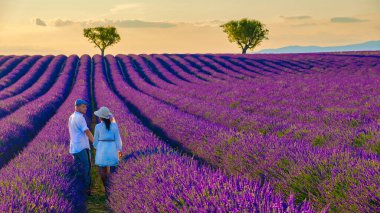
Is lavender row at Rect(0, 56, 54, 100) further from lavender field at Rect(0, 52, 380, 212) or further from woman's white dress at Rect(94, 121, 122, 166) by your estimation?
woman's white dress at Rect(94, 121, 122, 166)

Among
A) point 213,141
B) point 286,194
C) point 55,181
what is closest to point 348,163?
point 286,194

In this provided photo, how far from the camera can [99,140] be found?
5.66 metres

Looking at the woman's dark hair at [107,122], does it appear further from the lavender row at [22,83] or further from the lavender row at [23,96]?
A: the lavender row at [22,83]

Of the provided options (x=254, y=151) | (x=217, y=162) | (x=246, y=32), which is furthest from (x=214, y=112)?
(x=246, y=32)

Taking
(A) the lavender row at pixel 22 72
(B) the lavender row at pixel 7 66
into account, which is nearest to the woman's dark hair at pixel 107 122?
(A) the lavender row at pixel 22 72

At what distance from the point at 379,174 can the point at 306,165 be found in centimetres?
82

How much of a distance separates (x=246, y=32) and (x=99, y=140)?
51895 millimetres

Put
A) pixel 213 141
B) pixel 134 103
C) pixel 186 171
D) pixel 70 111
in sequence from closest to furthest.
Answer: pixel 186 171 < pixel 213 141 < pixel 70 111 < pixel 134 103

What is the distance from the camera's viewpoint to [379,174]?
3.68 meters

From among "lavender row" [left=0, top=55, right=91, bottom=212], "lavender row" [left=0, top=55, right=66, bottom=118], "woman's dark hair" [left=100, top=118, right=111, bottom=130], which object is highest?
"woman's dark hair" [left=100, top=118, right=111, bottom=130]

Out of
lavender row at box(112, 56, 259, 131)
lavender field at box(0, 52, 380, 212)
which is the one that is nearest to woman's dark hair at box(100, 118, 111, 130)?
lavender field at box(0, 52, 380, 212)

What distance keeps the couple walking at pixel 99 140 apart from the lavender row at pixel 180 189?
29 centimetres

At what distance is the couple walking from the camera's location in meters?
5.57

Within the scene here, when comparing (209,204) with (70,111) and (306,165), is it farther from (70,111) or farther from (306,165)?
(70,111)
